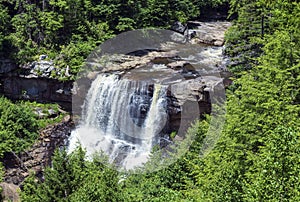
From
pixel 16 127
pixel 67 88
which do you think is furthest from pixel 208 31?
pixel 16 127

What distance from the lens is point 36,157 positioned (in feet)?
91.3

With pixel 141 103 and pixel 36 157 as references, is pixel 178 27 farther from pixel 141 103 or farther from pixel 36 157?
pixel 36 157

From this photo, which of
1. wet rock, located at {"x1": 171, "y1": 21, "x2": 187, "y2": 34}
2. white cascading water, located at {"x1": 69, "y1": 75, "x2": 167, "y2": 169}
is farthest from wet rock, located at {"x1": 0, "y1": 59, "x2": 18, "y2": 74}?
wet rock, located at {"x1": 171, "y1": 21, "x2": 187, "y2": 34}

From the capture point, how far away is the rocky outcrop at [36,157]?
26.8 meters

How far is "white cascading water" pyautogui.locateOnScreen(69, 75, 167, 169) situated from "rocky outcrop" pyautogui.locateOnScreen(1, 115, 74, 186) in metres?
1.12

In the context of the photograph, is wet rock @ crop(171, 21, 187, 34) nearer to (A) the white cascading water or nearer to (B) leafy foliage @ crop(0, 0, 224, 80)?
(B) leafy foliage @ crop(0, 0, 224, 80)

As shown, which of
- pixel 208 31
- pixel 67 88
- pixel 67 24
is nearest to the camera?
pixel 67 88

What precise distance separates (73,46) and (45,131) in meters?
7.30

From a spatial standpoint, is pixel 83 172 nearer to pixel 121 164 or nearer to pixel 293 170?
pixel 121 164

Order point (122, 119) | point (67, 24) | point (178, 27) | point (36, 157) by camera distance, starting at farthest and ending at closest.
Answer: point (178, 27) → point (67, 24) → point (122, 119) → point (36, 157)

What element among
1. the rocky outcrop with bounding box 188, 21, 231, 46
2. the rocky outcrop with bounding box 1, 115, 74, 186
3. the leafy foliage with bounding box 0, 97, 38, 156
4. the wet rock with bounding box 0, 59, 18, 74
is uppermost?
the rocky outcrop with bounding box 188, 21, 231, 46

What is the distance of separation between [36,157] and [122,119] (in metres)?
6.44

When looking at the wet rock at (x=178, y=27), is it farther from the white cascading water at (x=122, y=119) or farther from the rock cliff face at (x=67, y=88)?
the white cascading water at (x=122, y=119)

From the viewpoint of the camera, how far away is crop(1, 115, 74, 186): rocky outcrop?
2683 centimetres
